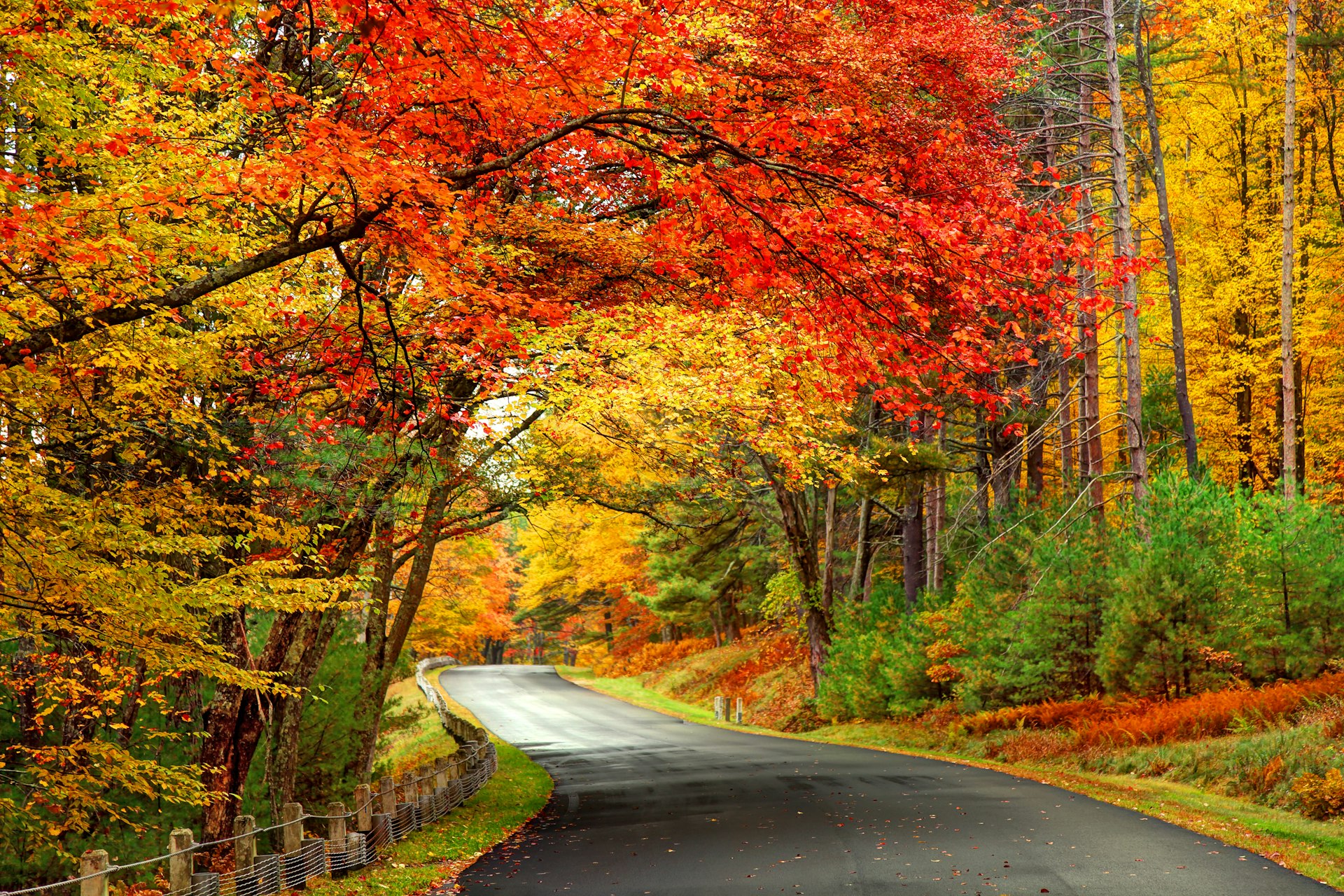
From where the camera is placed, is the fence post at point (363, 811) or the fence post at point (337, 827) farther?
the fence post at point (363, 811)

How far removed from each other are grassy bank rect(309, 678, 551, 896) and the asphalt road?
37 cm

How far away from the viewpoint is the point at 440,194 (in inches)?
224

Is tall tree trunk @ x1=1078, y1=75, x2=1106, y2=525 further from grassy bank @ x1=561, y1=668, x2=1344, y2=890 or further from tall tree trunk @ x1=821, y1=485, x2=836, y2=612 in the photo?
tall tree trunk @ x1=821, y1=485, x2=836, y2=612

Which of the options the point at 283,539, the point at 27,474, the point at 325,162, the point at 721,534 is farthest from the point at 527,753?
the point at 325,162

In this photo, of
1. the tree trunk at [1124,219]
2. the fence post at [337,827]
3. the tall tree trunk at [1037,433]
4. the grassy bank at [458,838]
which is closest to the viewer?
the grassy bank at [458,838]

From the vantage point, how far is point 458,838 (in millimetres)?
12719

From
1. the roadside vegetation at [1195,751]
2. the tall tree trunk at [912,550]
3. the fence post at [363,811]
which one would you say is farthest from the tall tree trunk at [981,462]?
the fence post at [363,811]

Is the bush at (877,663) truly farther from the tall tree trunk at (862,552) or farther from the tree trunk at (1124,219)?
the tree trunk at (1124,219)

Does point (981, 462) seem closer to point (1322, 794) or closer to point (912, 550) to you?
point (912, 550)

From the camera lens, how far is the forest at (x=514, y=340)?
673cm

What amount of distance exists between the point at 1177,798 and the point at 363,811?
32.3 ft

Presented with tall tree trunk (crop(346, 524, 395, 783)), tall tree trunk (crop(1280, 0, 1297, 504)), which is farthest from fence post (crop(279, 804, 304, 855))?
tall tree trunk (crop(1280, 0, 1297, 504))

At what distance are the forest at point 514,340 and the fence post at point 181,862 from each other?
40 centimetres

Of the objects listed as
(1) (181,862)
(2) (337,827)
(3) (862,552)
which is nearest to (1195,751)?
(2) (337,827)
